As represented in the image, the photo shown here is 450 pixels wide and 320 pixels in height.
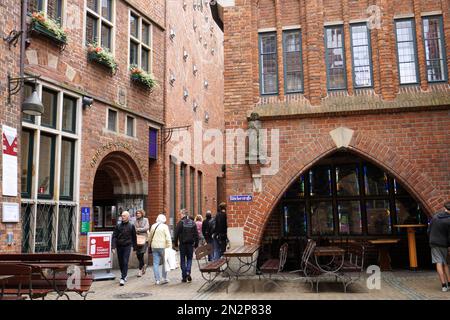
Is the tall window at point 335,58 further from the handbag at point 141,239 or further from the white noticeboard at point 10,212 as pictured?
the white noticeboard at point 10,212

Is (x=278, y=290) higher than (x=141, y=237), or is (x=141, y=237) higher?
(x=141, y=237)

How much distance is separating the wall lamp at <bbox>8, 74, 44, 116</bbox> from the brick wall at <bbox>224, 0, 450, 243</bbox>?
433cm

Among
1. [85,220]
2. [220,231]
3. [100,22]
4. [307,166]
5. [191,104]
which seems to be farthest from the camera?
[191,104]

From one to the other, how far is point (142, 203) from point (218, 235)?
3393 mm

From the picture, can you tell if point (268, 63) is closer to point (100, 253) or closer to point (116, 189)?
point (100, 253)

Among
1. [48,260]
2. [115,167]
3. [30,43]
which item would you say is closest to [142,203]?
[115,167]

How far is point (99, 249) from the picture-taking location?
11.5 meters

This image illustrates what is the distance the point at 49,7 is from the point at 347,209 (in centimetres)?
910

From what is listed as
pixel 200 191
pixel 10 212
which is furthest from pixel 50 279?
pixel 200 191

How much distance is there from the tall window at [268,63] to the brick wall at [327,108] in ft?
0.57

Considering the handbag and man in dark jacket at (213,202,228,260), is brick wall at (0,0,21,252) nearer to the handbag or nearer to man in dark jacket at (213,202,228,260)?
the handbag

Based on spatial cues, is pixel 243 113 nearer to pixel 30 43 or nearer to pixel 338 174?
pixel 338 174

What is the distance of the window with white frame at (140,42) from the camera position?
609 inches

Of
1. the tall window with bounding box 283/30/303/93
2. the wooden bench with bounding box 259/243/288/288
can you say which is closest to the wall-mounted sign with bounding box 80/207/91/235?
the wooden bench with bounding box 259/243/288/288
